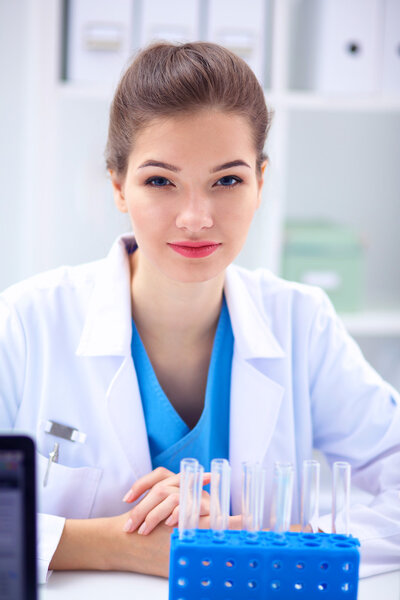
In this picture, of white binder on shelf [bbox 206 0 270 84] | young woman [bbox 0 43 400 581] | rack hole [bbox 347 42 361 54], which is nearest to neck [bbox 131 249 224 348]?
young woman [bbox 0 43 400 581]

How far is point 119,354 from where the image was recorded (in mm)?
1257

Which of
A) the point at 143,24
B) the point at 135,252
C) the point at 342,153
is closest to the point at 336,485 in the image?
the point at 135,252

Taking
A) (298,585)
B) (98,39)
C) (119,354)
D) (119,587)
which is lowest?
(119,587)

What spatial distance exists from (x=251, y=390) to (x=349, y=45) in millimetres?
1237

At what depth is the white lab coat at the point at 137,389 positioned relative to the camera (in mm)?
1228

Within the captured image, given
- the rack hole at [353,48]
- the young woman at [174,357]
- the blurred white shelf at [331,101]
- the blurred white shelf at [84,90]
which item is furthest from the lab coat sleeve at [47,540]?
the rack hole at [353,48]

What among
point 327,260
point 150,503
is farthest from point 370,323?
point 150,503

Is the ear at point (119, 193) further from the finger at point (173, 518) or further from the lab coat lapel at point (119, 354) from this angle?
the finger at point (173, 518)

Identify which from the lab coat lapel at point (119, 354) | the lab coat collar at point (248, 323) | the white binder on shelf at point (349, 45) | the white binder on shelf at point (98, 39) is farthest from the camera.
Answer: the white binder on shelf at point (349, 45)

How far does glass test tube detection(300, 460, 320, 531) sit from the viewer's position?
83 centimetres

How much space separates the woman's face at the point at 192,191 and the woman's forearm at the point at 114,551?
42 centimetres

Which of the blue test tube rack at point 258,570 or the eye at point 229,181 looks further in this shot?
the eye at point 229,181

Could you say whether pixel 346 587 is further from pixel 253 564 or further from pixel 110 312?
pixel 110 312

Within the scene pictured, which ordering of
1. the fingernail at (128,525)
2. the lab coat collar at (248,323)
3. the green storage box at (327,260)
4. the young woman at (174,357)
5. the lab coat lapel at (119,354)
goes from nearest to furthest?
the fingernail at (128,525) → the young woman at (174,357) → the lab coat lapel at (119,354) → the lab coat collar at (248,323) → the green storage box at (327,260)
